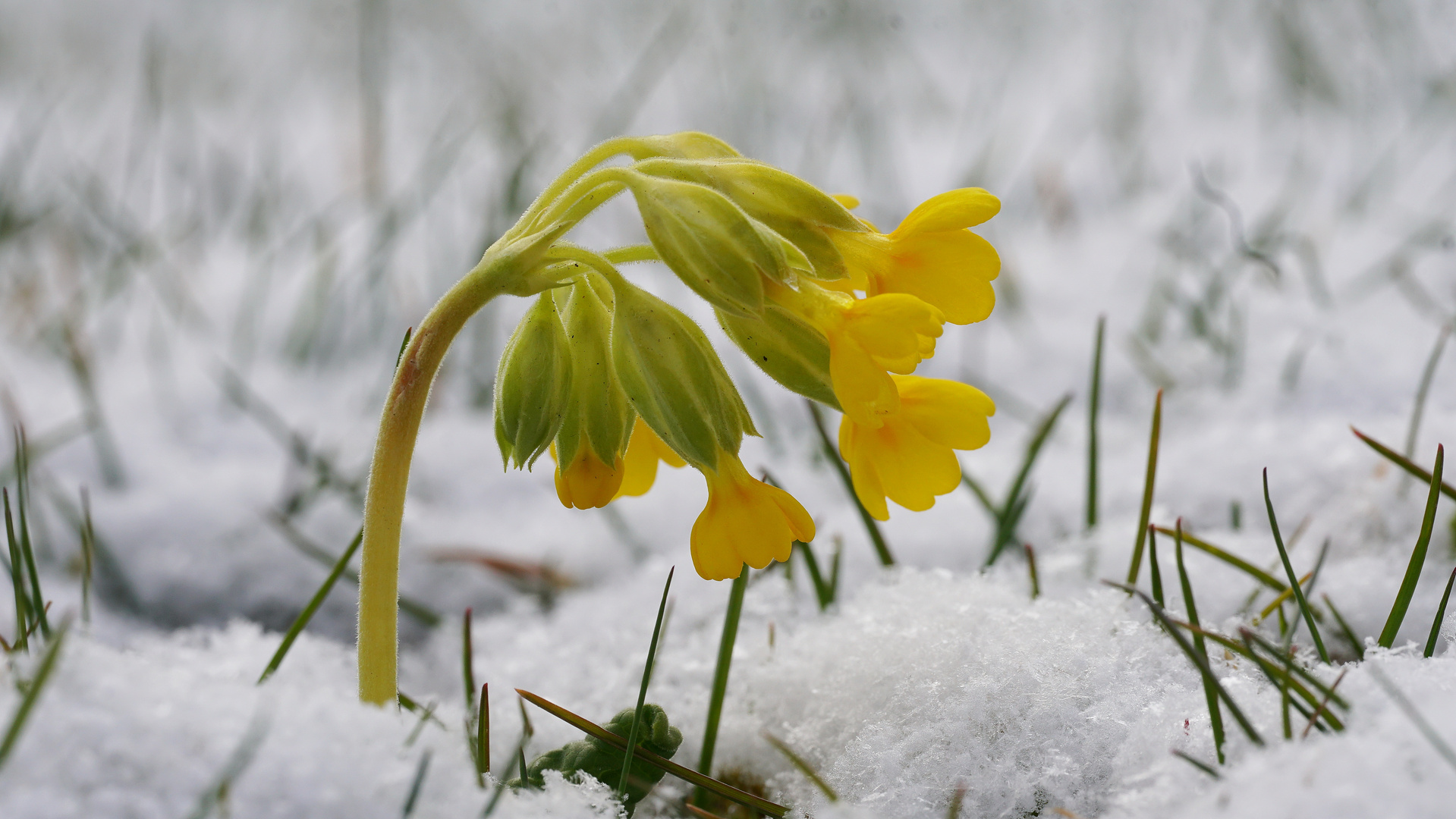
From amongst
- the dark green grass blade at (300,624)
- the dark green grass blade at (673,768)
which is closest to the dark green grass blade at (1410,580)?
the dark green grass blade at (673,768)

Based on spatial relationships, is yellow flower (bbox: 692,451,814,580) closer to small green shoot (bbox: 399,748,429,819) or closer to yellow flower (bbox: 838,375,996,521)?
yellow flower (bbox: 838,375,996,521)

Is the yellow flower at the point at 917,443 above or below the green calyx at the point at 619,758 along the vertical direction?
above

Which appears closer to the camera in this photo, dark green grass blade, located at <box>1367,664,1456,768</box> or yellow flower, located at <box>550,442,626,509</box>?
dark green grass blade, located at <box>1367,664,1456,768</box>

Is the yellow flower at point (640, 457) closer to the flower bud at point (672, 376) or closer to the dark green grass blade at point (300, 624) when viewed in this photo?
the flower bud at point (672, 376)

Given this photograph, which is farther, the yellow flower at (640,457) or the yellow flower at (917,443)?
the yellow flower at (640,457)

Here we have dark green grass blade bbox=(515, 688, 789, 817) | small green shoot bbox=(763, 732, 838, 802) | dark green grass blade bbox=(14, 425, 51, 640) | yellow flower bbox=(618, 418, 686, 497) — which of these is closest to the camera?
small green shoot bbox=(763, 732, 838, 802)

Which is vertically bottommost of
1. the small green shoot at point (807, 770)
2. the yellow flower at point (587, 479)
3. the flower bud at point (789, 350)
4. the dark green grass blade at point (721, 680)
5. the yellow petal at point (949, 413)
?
the small green shoot at point (807, 770)

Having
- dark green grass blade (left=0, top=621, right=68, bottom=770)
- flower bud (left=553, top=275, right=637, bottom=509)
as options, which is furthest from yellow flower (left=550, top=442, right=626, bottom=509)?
dark green grass blade (left=0, top=621, right=68, bottom=770)
